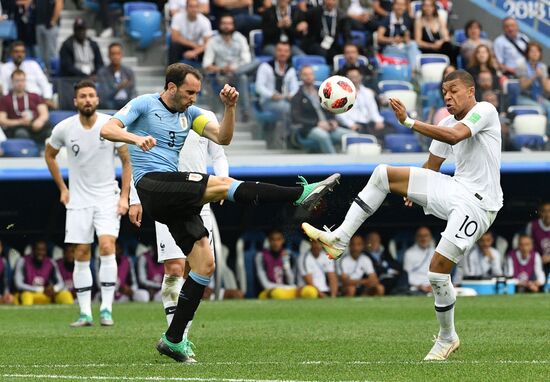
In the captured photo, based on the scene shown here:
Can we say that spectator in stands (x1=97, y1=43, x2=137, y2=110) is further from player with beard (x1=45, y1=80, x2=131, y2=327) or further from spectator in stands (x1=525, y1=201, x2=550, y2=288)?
spectator in stands (x1=525, y1=201, x2=550, y2=288)

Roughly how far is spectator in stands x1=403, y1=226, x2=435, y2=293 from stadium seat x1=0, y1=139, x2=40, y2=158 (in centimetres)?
623

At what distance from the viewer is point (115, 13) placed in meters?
23.4

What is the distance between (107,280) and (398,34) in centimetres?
1112

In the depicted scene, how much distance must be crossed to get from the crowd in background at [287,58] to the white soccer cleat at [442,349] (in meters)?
9.83

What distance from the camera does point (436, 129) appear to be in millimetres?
9500

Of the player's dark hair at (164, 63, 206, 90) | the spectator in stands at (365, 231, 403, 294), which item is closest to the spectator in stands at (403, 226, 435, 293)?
the spectator in stands at (365, 231, 403, 294)

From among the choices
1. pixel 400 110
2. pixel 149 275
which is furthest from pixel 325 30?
pixel 400 110

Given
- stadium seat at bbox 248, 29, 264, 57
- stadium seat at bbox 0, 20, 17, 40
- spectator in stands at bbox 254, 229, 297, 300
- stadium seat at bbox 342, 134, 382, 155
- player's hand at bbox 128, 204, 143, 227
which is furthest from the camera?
stadium seat at bbox 248, 29, 264, 57

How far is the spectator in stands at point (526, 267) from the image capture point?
70.8 feet

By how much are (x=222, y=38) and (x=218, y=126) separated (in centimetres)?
1197

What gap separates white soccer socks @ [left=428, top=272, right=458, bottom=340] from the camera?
32.5ft

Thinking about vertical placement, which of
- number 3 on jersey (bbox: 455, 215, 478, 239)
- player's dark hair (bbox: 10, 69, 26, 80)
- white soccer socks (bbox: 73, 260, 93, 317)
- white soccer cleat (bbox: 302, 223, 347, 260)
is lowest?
white soccer socks (bbox: 73, 260, 93, 317)

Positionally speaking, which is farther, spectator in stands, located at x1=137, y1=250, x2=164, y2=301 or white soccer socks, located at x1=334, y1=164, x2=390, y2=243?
spectator in stands, located at x1=137, y1=250, x2=164, y2=301

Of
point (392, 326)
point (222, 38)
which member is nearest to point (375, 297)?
point (222, 38)
